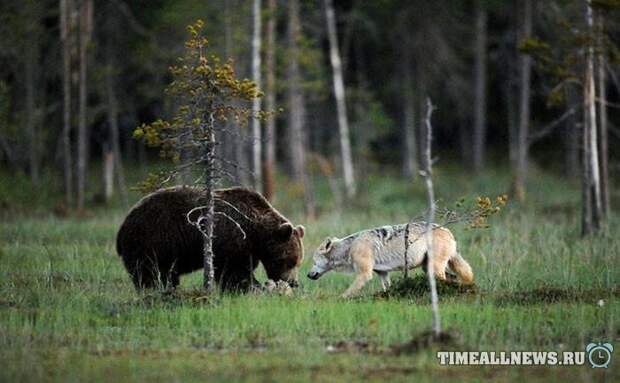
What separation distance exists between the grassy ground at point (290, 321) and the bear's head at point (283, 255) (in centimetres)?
44

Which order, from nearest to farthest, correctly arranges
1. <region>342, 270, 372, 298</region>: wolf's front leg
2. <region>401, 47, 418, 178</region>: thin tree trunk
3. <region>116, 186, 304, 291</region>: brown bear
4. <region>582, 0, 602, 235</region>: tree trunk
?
<region>342, 270, 372, 298</region>: wolf's front leg < <region>116, 186, 304, 291</region>: brown bear < <region>582, 0, 602, 235</region>: tree trunk < <region>401, 47, 418, 178</region>: thin tree trunk

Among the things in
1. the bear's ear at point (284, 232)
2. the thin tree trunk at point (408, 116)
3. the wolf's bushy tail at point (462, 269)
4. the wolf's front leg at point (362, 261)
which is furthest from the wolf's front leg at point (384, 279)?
the thin tree trunk at point (408, 116)

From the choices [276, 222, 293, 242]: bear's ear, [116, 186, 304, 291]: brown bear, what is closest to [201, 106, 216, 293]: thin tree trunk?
[116, 186, 304, 291]: brown bear

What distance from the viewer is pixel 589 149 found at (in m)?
20.7

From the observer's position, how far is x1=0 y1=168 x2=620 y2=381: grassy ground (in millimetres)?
9852

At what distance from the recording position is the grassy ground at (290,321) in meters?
9.85

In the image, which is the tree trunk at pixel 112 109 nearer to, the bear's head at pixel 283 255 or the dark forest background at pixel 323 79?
the dark forest background at pixel 323 79

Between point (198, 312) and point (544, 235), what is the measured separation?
9911 millimetres

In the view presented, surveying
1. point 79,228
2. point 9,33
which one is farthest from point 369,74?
point 79,228

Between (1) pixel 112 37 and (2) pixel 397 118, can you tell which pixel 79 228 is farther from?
(2) pixel 397 118

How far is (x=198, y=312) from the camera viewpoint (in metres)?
12.4

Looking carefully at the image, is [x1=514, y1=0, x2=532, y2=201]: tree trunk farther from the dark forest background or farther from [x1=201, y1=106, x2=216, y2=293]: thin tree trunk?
[x1=201, y1=106, x2=216, y2=293]: thin tree trunk

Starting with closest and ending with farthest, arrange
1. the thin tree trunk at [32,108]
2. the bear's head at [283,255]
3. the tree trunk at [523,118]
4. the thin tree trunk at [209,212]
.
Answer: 1. the thin tree trunk at [209,212]
2. the bear's head at [283,255]
3. the tree trunk at [523,118]
4. the thin tree trunk at [32,108]

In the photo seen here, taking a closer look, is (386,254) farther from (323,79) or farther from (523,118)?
(323,79)
